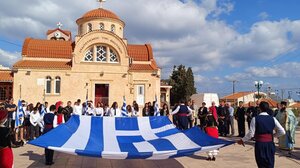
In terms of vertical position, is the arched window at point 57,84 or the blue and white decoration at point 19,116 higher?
the arched window at point 57,84

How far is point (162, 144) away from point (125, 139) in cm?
119

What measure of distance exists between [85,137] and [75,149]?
1.31 meters

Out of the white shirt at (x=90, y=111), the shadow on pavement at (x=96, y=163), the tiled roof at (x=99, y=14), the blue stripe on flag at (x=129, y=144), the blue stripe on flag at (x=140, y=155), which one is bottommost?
the shadow on pavement at (x=96, y=163)

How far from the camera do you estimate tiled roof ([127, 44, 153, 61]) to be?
32938mm

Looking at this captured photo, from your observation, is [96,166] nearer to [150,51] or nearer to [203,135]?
[203,135]

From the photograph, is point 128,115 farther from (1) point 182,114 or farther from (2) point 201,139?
(2) point 201,139

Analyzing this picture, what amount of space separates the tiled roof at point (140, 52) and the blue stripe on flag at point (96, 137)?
77.2 feet

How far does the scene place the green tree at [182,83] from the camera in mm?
53438

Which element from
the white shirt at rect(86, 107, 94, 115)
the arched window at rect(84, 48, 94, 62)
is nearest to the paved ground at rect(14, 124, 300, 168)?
the white shirt at rect(86, 107, 94, 115)

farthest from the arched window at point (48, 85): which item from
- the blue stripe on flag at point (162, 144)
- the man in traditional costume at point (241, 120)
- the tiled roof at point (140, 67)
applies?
the blue stripe on flag at point (162, 144)

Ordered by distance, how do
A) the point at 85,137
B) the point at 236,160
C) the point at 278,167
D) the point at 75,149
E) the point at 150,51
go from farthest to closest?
the point at 150,51
the point at 236,160
the point at 278,167
the point at 85,137
the point at 75,149

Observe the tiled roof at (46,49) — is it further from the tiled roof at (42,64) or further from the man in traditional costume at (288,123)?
the man in traditional costume at (288,123)

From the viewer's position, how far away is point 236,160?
9.93m

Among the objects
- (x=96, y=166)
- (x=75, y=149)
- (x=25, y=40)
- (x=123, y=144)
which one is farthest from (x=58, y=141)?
(x=25, y=40)
